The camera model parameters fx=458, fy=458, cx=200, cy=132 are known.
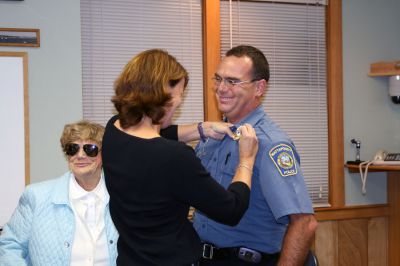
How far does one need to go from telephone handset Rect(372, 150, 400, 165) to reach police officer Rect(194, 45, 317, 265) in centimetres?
164

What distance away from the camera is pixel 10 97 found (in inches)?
112

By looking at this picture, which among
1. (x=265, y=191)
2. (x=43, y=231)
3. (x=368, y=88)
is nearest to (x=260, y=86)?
(x=265, y=191)

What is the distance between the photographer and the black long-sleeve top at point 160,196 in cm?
132

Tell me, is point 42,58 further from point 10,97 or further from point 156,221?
point 156,221

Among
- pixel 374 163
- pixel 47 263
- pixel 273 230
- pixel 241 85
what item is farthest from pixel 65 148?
pixel 374 163

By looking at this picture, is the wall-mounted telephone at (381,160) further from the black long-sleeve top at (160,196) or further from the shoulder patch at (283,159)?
the black long-sleeve top at (160,196)

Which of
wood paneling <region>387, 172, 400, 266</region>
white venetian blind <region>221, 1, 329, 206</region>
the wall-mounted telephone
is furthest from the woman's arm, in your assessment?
wood paneling <region>387, 172, 400, 266</region>

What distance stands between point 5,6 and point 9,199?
1197 mm

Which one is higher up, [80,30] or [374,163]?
[80,30]

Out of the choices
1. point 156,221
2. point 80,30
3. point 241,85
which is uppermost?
point 80,30

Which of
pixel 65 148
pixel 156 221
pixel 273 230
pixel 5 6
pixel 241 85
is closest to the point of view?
pixel 156 221

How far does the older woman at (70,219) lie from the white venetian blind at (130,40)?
39.4 inches

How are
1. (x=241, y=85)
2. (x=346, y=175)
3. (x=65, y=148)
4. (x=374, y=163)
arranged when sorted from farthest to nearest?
(x=346, y=175)
(x=374, y=163)
(x=65, y=148)
(x=241, y=85)

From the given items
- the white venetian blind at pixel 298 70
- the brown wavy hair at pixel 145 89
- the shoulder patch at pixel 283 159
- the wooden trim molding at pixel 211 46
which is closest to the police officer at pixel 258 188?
the shoulder patch at pixel 283 159
